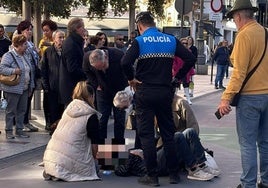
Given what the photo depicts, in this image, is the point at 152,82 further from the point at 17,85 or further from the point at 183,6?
the point at 183,6

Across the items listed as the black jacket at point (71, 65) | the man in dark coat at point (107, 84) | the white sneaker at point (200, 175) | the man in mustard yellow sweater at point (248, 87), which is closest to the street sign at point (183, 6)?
the black jacket at point (71, 65)

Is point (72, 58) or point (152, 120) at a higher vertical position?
point (72, 58)

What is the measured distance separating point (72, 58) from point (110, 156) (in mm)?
1899

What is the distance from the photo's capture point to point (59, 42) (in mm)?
9914

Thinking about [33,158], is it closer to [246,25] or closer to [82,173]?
[82,173]

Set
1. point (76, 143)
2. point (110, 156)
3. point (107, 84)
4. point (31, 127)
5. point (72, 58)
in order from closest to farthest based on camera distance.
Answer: point (76, 143), point (110, 156), point (107, 84), point (72, 58), point (31, 127)

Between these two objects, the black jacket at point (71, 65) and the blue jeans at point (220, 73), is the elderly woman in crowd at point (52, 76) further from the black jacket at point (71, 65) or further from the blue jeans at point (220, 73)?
the blue jeans at point (220, 73)

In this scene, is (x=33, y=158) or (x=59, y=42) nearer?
(x=33, y=158)

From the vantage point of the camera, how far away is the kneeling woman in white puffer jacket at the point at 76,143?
23.6 ft

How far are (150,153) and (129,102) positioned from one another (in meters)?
1.14

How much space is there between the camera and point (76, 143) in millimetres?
7227

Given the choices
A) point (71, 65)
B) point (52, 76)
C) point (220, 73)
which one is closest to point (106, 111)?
point (71, 65)

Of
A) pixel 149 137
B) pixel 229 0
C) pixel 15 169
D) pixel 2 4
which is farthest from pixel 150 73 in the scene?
pixel 229 0

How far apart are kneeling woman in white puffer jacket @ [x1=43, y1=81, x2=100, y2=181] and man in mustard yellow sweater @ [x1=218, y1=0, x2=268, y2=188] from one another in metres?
1.77
